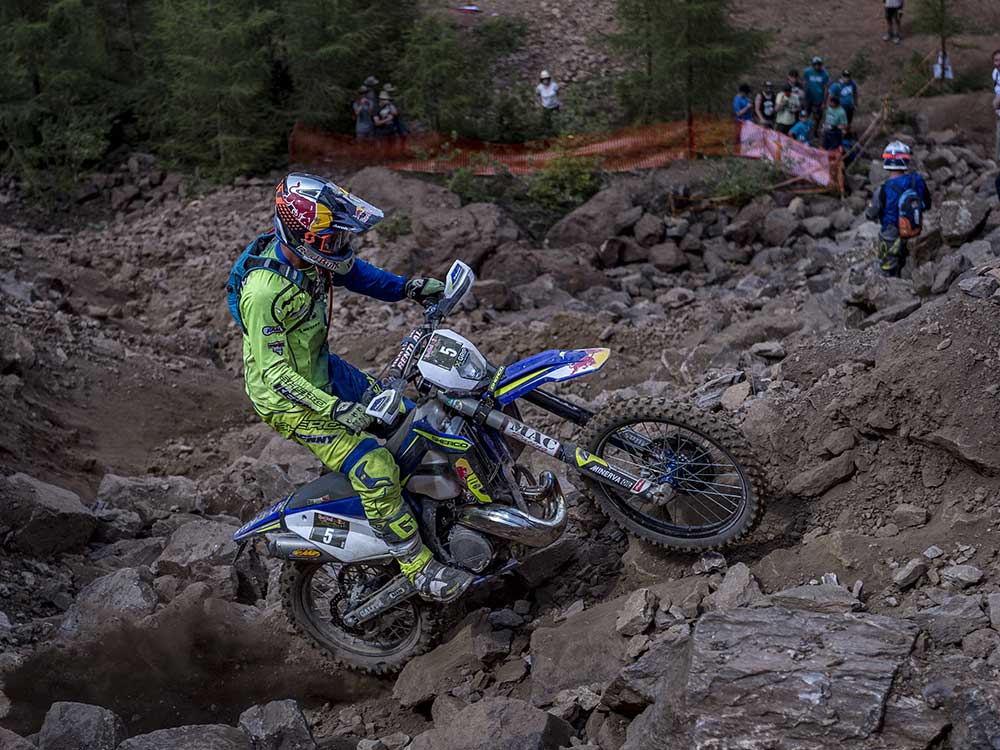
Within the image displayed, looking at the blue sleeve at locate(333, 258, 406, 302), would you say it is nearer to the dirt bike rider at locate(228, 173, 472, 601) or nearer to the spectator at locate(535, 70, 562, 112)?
the dirt bike rider at locate(228, 173, 472, 601)

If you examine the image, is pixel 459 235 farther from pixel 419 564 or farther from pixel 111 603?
pixel 419 564

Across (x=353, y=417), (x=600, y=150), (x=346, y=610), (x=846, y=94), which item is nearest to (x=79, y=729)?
(x=346, y=610)

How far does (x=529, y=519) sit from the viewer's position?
247 inches

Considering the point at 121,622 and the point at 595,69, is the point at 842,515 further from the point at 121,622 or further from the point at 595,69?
the point at 595,69

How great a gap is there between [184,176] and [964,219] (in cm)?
1506

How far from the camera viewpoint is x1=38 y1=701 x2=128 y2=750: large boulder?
5660 mm

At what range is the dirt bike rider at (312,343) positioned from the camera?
613 cm

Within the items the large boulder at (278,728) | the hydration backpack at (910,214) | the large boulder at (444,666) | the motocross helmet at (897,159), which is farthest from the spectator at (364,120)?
the large boulder at (278,728)

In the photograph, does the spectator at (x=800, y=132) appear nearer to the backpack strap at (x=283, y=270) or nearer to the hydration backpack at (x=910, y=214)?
the hydration backpack at (x=910, y=214)

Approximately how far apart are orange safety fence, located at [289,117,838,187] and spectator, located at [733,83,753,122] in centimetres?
24

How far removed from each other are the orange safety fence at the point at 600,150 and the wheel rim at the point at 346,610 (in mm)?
13218

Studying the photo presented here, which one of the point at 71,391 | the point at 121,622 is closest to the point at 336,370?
the point at 121,622

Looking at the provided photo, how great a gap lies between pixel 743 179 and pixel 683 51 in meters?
3.71

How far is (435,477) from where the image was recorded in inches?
253
